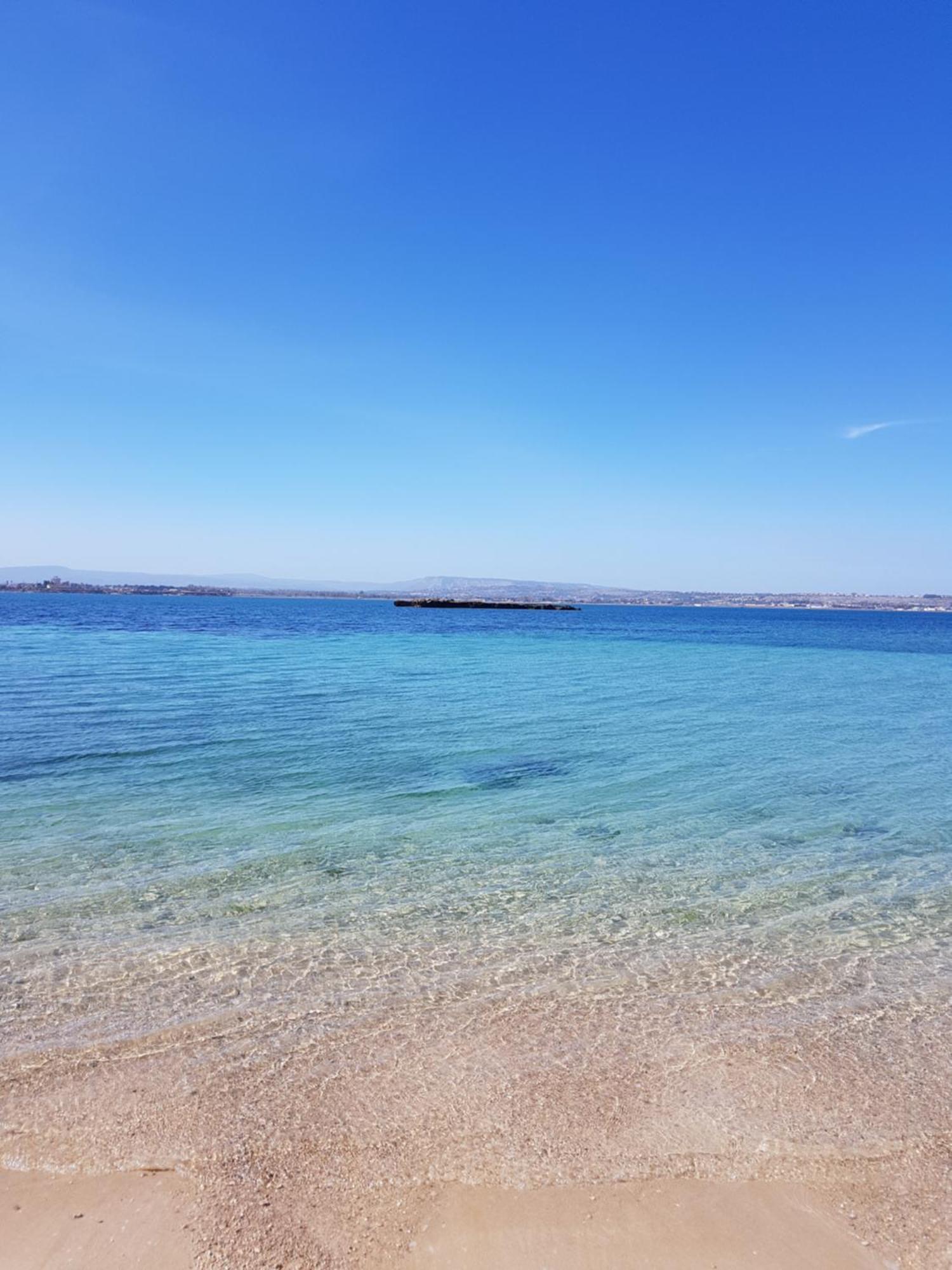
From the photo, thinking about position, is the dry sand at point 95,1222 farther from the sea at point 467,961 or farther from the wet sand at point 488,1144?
the sea at point 467,961

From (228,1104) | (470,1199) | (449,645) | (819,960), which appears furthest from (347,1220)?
(449,645)

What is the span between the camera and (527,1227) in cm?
357

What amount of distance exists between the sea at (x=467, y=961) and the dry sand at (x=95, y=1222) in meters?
0.14

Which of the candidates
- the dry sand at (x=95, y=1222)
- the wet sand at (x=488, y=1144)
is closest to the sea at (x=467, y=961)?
the wet sand at (x=488, y=1144)

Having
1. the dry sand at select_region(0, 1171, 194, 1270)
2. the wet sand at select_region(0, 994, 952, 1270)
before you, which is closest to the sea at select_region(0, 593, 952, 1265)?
the wet sand at select_region(0, 994, 952, 1270)

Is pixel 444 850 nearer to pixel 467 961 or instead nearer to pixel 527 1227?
pixel 467 961

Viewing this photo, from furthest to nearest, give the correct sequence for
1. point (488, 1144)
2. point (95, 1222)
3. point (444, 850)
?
Result: point (444, 850) < point (488, 1144) < point (95, 1222)

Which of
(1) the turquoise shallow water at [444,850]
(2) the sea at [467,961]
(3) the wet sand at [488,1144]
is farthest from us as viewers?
(1) the turquoise shallow water at [444,850]

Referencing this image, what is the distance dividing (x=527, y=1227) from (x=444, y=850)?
5.67 m

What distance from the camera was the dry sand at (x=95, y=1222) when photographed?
330 centimetres

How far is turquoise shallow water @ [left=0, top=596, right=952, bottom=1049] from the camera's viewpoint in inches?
241

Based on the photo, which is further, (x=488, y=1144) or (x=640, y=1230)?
(x=488, y=1144)

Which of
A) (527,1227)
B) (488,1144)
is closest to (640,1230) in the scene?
(527,1227)

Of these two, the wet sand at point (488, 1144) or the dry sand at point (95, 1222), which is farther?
the wet sand at point (488, 1144)
